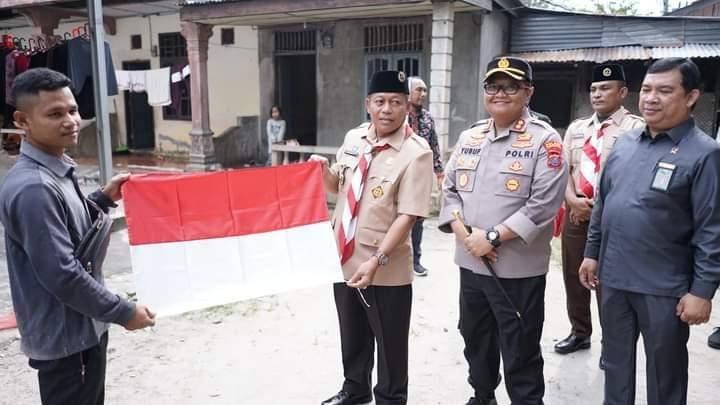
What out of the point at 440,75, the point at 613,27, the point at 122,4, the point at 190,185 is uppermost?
the point at 122,4

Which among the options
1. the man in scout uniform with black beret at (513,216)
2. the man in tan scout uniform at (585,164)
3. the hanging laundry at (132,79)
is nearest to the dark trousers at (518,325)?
the man in scout uniform with black beret at (513,216)

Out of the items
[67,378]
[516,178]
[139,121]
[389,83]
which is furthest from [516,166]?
[139,121]

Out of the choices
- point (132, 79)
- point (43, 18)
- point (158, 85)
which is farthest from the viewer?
point (132, 79)

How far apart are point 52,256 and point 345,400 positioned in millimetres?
1729

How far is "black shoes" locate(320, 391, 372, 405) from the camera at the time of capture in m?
2.75

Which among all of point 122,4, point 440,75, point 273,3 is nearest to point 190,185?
point 440,75

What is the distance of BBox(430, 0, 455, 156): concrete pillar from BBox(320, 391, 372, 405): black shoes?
5.09m

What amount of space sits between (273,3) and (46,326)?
7.55 metres

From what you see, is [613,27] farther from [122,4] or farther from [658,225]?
[122,4]

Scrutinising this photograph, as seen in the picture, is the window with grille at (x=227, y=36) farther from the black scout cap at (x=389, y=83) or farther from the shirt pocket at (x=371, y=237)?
the shirt pocket at (x=371, y=237)

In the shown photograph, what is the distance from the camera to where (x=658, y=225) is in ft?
6.88

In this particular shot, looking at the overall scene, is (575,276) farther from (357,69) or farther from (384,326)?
(357,69)

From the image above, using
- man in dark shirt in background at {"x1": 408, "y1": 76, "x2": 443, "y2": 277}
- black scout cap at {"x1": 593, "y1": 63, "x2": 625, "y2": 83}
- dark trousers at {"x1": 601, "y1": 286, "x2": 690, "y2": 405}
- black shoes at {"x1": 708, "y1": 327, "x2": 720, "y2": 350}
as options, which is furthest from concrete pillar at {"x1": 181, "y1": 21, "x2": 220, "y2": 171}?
dark trousers at {"x1": 601, "y1": 286, "x2": 690, "y2": 405}

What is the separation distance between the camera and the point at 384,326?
8.18 ft
